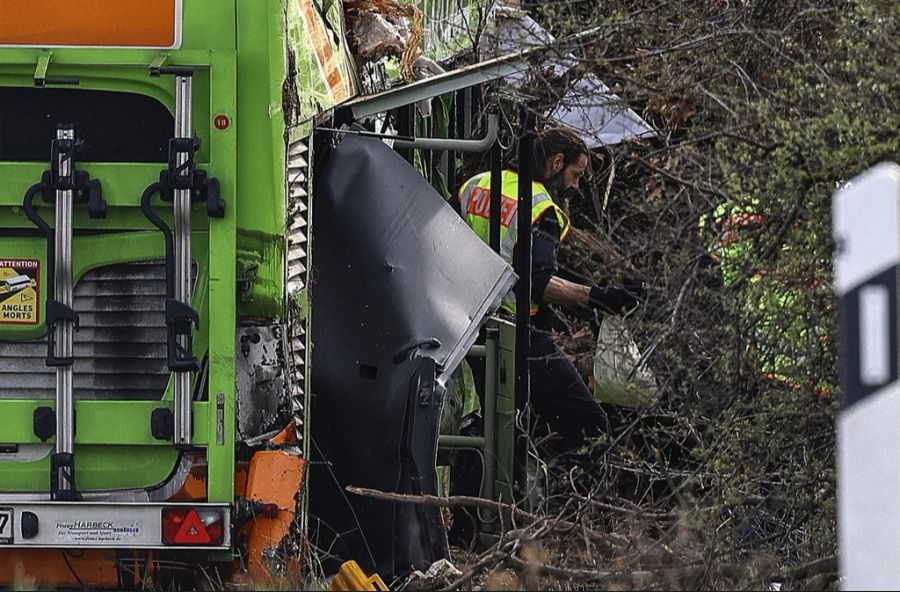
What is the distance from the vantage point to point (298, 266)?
4.61m

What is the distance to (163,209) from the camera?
4.47 meters

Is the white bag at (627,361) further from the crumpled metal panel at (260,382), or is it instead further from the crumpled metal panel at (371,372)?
the crumpled metal panel at (260,382)

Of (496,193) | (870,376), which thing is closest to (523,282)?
(496,193)

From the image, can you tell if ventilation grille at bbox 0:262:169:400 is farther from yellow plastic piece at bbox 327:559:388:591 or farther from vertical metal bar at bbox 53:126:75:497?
yellow plastic piece at bbox 327:559:388:591

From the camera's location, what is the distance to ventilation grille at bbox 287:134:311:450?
457cm

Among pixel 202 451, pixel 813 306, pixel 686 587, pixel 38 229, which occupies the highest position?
pixel 38 229

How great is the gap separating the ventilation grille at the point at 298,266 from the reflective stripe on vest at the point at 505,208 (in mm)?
1681

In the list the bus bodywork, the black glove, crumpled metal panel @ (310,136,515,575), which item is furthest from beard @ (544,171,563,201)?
the bus bodywork

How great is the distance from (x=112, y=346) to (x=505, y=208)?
2.33 metres

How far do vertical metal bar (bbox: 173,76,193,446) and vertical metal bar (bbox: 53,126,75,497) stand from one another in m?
0.29

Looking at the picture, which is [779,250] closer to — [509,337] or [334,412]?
[334,412]

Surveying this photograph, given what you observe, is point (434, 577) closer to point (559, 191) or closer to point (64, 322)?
point (64, 322)

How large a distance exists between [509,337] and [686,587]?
249 centimetres

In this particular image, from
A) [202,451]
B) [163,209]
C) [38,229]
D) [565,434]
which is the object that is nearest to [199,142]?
[163,209]
